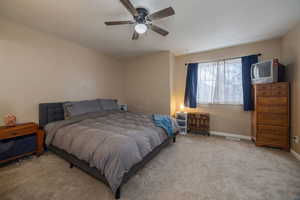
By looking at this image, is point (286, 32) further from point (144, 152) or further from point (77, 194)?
point (77, 194)

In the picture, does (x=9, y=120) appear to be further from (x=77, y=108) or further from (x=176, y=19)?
(x=176, y=19)

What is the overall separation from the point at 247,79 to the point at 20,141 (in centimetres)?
496

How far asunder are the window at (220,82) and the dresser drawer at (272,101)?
62 cm

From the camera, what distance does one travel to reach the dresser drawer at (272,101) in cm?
254

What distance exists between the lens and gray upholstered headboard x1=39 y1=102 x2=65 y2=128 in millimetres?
2613

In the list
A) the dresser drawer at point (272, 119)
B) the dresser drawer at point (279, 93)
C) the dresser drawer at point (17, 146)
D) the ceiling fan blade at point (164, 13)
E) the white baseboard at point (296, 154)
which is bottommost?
the white baseboard at point (296, 154)

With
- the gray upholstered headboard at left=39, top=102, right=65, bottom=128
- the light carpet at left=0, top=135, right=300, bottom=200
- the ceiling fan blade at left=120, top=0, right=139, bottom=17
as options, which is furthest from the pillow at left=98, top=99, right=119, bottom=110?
the ceiling fan blade at left=120, top=0, right=139, bottom=17

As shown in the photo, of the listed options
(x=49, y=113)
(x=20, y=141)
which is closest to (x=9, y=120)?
(x=20, y=141)

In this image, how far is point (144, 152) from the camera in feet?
5.96

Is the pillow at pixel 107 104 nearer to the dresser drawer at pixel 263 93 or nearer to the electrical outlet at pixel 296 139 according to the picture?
the dresser drawer at pixel 263 93

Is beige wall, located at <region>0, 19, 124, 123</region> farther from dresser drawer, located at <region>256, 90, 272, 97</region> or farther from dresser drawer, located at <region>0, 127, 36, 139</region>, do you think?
dresser drawer, located at <region>256, 90, 272, 97</region>

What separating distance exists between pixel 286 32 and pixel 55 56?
5.15m

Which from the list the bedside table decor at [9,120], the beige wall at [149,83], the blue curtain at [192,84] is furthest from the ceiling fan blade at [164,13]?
the bedside table decor at [9,120]

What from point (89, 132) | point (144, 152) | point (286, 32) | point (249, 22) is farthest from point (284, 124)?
point (89, 132)
